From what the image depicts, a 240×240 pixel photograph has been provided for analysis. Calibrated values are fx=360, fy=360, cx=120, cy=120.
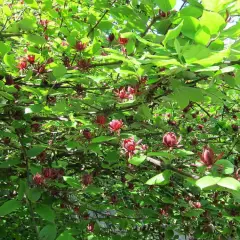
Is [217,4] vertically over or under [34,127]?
over

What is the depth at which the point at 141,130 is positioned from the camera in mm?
2553

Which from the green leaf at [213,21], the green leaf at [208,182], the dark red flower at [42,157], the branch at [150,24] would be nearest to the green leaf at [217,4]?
the green leaf at [213,21]

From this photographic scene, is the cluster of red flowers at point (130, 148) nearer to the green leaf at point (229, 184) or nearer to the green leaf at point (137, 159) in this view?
the green leaf at point (137, 159)

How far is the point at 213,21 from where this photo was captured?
4.03 feet

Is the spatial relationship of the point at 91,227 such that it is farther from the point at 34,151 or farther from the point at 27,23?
the point at 27,23

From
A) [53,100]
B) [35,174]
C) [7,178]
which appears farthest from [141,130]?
[7,178]

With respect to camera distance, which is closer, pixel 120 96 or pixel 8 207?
pixel 8 207

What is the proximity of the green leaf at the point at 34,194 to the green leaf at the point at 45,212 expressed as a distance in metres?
0.08

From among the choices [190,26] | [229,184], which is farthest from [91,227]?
[190,26]

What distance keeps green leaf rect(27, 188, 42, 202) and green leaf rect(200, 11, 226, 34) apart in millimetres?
1214

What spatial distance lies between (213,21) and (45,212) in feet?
4.23

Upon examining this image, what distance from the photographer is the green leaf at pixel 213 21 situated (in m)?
1.21

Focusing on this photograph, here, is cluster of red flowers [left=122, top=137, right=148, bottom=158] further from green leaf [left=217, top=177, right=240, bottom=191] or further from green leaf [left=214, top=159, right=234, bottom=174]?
green leaf [left=217, top=177, right=240, bottom=191]

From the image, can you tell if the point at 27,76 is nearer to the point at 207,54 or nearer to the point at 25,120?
the point at 25,120
